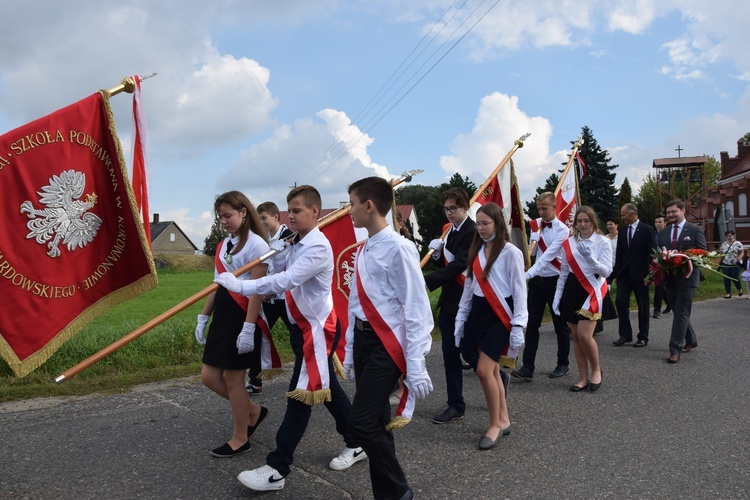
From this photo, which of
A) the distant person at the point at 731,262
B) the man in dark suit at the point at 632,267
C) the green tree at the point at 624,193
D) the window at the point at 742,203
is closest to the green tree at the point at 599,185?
the green tree at the point at 624,193

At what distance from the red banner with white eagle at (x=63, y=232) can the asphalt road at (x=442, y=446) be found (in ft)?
3.49

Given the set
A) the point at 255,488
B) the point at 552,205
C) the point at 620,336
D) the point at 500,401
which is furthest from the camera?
the point at 620,336

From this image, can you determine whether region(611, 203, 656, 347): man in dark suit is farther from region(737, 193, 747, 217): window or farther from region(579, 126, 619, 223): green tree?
region(737, 193, 747, 217): window

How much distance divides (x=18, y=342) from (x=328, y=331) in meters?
1.87

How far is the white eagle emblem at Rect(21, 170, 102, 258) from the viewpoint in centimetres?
377

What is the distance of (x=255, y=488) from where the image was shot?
371 centimetres

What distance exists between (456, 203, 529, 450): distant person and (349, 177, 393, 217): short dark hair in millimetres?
1592

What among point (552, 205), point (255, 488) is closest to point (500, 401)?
point (255, 488)

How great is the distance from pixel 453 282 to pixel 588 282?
1.62m

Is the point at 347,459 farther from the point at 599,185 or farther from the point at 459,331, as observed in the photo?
the point at 599,185

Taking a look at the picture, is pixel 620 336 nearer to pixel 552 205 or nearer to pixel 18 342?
pixel 552 205

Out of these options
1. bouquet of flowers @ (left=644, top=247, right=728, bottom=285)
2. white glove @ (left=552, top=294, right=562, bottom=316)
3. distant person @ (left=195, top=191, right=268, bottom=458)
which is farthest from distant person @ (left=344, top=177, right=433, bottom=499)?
bouquet of flowers @ (left=644, top=247, right=728, bottom=285)

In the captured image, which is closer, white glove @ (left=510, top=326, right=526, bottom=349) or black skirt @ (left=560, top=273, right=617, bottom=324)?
white glove @ (left=510, top=326, right=526, bottom=349)

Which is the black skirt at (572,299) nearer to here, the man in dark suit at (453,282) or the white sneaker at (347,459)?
the man in dark suit at (453,282)
